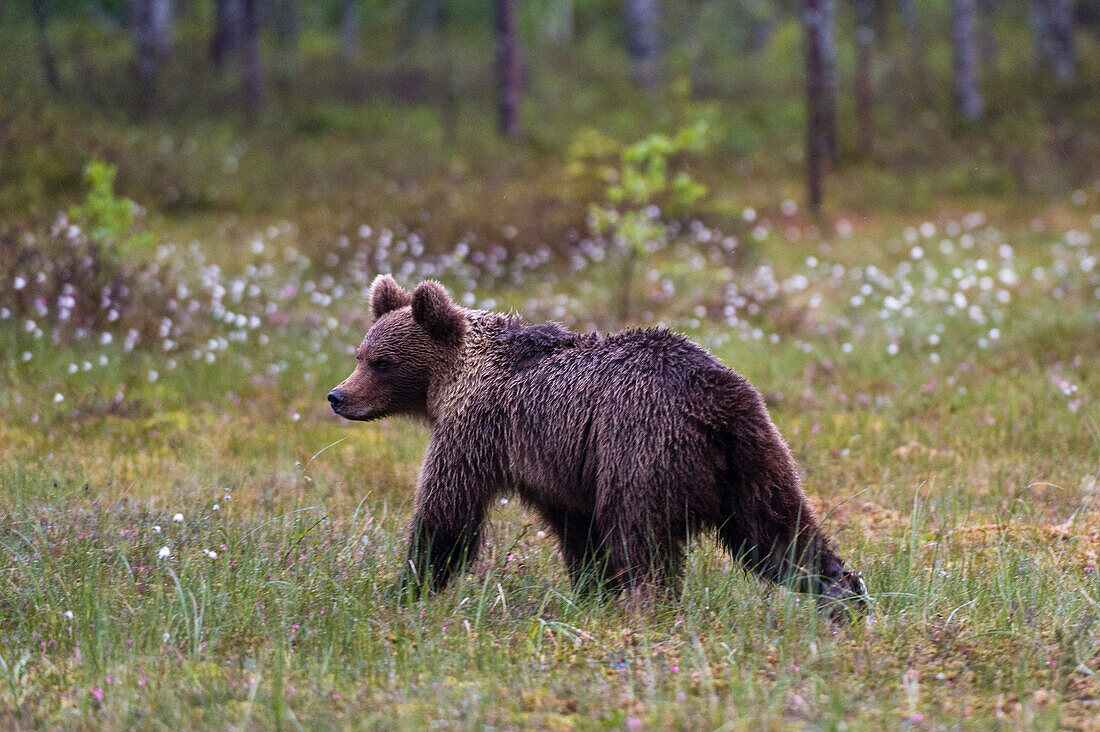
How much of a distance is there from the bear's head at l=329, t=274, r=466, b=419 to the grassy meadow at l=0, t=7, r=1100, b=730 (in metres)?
0.32

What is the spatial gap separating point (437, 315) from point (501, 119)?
15804 millimetres

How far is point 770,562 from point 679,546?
1.25 ft

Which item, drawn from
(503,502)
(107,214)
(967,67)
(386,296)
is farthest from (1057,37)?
(386,296)

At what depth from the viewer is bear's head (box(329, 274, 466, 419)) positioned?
534cm

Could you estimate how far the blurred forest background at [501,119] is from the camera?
15.3 meters

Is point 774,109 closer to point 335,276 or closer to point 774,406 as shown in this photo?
point 335,276

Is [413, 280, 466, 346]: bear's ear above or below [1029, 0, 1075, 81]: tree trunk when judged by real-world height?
below

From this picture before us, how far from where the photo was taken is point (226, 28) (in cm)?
2769

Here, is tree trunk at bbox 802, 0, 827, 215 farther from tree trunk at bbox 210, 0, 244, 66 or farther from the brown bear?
tree trunk at bbox 210, 0, 244, 66

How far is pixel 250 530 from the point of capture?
5.21m

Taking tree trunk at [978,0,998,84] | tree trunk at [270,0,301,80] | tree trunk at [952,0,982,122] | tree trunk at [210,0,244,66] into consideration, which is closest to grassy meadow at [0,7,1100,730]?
tree trunk at [952,0,982,122]

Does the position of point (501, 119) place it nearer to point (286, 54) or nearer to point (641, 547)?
point (286, 54)

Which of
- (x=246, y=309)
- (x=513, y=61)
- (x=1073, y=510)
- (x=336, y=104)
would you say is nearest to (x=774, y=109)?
(x=513, y=61)

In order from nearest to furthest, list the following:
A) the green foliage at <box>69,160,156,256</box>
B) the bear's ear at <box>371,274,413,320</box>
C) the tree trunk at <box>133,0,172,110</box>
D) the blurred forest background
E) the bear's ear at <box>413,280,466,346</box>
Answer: the bear's ear at <box>413,280,466,346</box> → the bear's ear at <box>371,274,413,320</box> → the green foliage at <box>69,160,156,256</box> → the blurred forest background → the tree trunk at <box>133,0,172,110</box>
